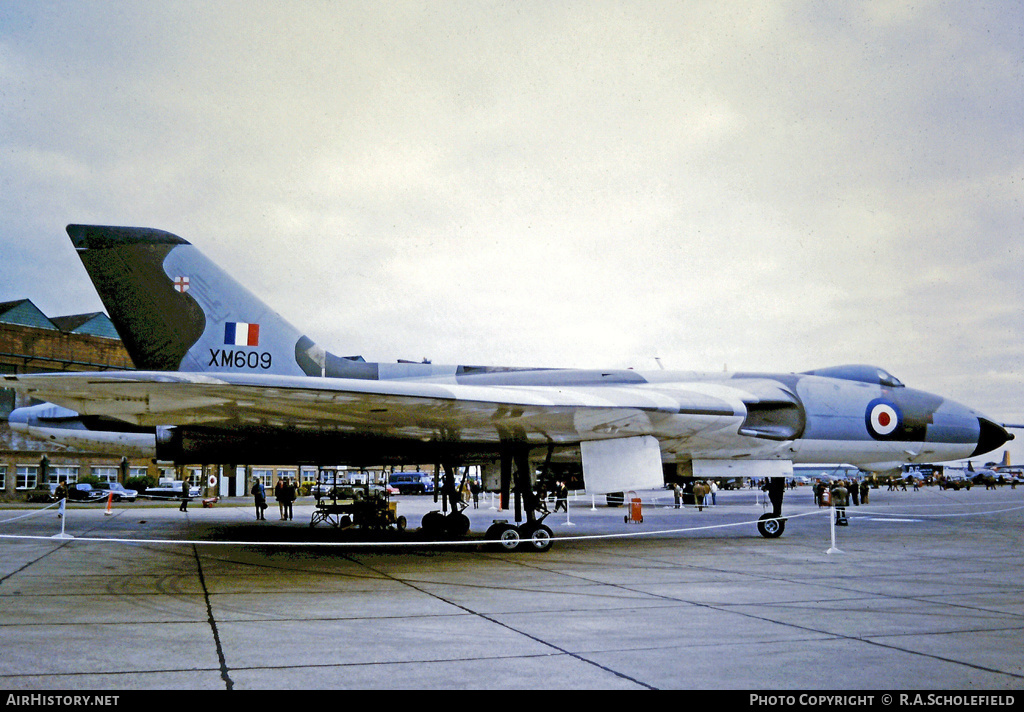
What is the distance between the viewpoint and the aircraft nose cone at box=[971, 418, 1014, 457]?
14.6 m

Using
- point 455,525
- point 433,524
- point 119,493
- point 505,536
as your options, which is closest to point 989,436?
point 505,536

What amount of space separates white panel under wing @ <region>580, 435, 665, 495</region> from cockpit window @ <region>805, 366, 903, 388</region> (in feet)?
15.6

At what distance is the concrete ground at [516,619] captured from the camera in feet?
13.7

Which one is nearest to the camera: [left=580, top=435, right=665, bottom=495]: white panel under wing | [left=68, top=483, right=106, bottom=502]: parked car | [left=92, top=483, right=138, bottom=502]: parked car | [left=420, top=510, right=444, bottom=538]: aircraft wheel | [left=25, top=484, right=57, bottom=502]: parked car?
[left=580, top=435, right=665, bottom=495]: white panel under wing

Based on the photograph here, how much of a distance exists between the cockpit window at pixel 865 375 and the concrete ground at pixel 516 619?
133 inches

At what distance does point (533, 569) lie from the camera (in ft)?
31.4

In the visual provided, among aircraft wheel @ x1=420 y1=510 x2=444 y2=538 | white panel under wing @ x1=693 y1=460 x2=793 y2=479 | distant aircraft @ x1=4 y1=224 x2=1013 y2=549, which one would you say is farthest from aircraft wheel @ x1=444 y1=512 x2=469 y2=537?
white panel under wing @ x1=693 y1=460 x2=793 y2=479

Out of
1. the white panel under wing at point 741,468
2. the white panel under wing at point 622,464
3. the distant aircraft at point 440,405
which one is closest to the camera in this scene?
the distant aircraft at point 440,405

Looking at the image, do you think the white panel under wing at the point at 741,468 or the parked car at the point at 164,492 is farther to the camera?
the parked car at the point at 164,492

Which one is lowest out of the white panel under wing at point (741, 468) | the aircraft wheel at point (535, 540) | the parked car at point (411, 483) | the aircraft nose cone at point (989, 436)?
the parked car at point (411, 483)

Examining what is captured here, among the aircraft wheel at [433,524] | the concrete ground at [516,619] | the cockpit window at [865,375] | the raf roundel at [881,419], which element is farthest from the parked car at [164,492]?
the raf roundel at [881,419]

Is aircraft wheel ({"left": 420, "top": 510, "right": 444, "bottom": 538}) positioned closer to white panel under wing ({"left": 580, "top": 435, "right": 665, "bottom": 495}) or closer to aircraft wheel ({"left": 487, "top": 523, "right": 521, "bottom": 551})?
aircraft wheel ({"left": 487, "top": 523, "right": 521, "bottom": 551})

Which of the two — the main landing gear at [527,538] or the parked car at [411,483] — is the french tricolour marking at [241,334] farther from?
the parked car at [411,483]
